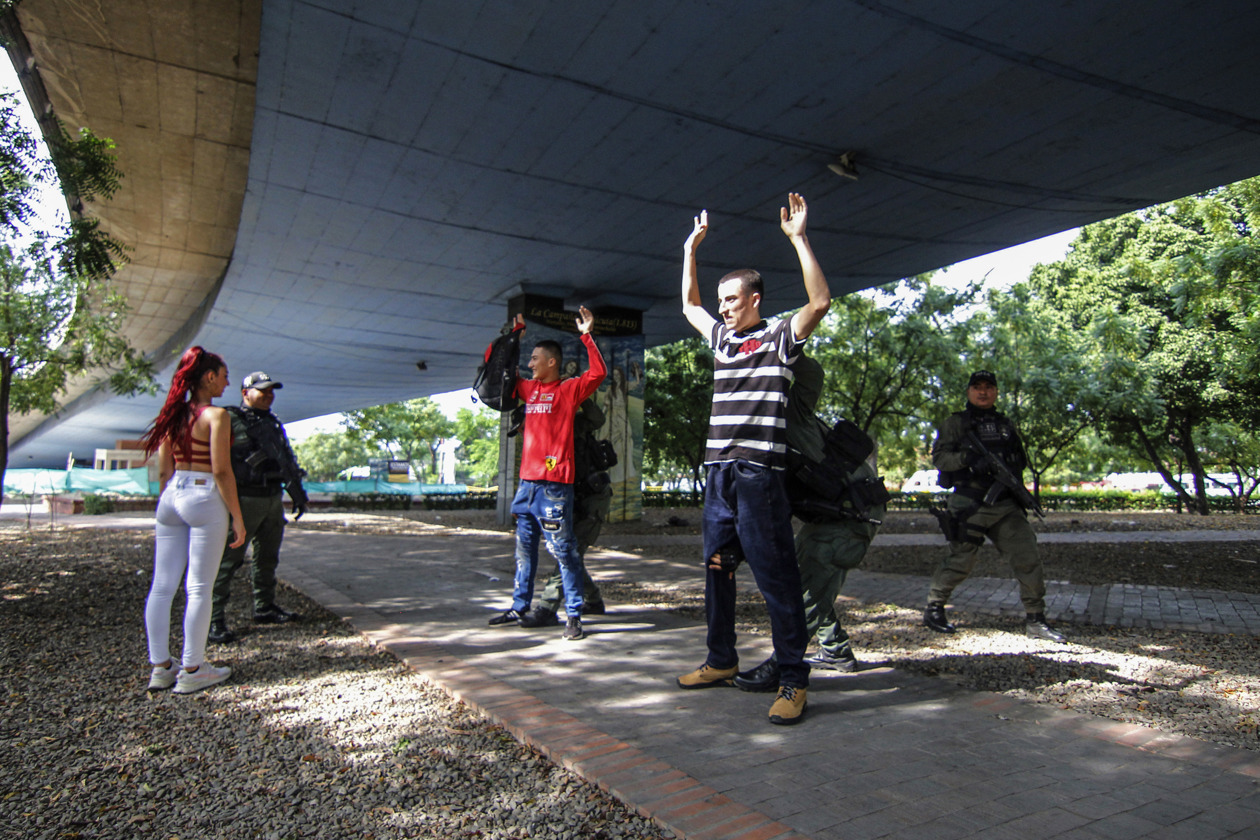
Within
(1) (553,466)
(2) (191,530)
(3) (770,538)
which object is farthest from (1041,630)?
(2) (191,530)

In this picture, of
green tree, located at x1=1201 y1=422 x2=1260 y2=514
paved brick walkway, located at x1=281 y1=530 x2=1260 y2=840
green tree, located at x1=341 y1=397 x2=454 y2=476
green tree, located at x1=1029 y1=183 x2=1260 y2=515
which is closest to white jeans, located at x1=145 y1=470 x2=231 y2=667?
paved brick walkway, located at x1=281 y1=530 x2=1260 y2=840

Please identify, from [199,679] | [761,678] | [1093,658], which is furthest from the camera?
[1093,658]

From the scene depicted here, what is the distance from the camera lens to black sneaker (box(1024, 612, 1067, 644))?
501 centimetres

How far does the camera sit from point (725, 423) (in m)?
3.44

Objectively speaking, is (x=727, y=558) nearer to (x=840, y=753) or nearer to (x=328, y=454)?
(x=840, y=753)

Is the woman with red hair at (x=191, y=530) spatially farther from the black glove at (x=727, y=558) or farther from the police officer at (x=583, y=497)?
the black glove at (x=727, y=558)

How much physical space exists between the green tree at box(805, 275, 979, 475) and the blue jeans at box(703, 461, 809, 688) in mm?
20240

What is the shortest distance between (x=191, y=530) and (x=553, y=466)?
2.04 metres

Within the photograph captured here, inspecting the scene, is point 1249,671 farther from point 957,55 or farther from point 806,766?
point 957,55

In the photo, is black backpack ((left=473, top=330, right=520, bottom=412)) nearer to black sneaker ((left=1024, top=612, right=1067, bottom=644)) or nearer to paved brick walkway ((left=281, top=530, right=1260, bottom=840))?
paved brick walkway ((left=281, top=530, right=1260, bottom=840))

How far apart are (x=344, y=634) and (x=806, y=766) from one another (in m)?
3.55

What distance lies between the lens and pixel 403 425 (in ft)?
197

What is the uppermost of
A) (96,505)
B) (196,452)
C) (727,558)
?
(196,452)

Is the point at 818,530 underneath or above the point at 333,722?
above
